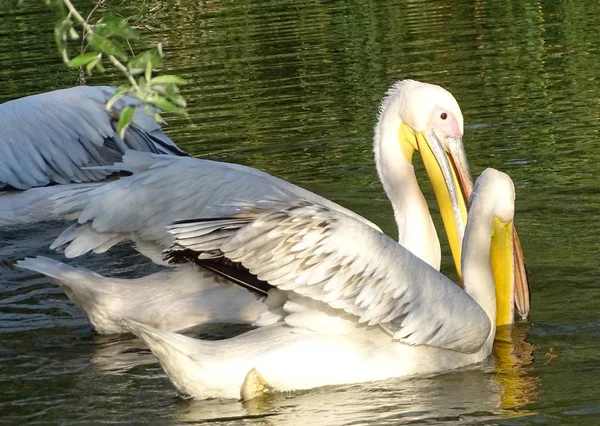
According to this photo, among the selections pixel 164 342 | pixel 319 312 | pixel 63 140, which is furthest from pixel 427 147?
pixel 63 140

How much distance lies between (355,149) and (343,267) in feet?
13.7

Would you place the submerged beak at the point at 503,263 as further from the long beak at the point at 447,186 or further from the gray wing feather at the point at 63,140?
the gray wing feather at the point at 63,140

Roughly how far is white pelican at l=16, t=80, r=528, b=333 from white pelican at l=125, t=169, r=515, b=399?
0.75 meters

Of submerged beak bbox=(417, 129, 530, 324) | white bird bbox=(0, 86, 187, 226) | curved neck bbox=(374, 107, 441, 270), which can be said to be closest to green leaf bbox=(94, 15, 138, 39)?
curved neck bbox=(374, 107, 441, 270)

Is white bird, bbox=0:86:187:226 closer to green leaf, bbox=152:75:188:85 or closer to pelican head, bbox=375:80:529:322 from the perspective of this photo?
pelican head, bbox=375:80:529:322

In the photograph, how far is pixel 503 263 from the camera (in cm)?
484

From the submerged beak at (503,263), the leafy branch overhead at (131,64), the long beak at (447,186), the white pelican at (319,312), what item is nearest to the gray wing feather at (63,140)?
the long beak at (447,186)

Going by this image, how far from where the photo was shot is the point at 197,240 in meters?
4.14

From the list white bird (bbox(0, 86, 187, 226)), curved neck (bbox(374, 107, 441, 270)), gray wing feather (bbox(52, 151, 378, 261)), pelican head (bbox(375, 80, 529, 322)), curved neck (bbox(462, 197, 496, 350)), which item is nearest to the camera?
curved neck (bbox(462, 197, 496, 350))

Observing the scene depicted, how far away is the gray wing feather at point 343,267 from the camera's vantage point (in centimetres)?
417

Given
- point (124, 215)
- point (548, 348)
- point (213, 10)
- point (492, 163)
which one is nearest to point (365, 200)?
point (492, 163)

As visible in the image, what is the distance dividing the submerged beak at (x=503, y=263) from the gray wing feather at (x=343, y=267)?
0.59 meters

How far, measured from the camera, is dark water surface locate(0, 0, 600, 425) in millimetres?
4223

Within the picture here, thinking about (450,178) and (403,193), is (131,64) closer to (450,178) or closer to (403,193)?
(403,193)
